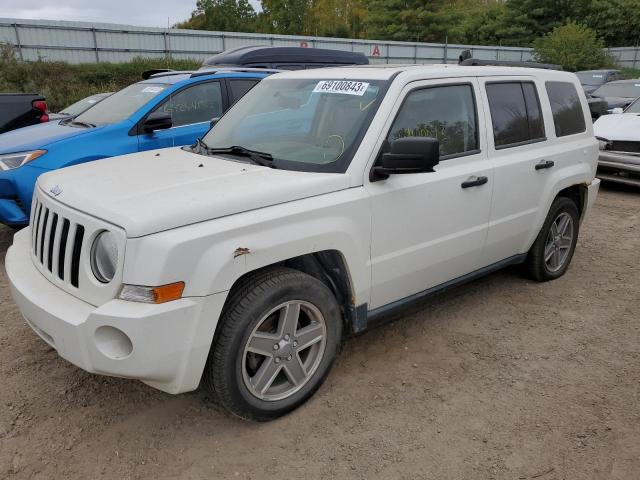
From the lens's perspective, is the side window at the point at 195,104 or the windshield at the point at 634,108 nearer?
the side window at the point at 195,104

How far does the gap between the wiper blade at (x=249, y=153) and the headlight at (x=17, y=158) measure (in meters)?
2.61

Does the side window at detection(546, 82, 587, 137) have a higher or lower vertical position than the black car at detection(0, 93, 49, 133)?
higher

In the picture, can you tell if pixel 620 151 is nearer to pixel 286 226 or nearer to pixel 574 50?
pixel 286 226

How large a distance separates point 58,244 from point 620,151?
26.4 ft

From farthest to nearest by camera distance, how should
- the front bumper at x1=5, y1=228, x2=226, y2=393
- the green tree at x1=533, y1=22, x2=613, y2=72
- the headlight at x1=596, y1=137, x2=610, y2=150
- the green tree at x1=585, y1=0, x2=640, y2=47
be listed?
the green tree at x1=585, y1=0, x2=640, y2=47 → the green tree at x1=533, y1=22, x2=613, y2=72 → the headlight at x1=596, y1=137, x2=610, y2=150 → the front bumper at x1=5, y1=228, x2=226, y2=393

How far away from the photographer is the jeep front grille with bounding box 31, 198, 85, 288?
2727 millimetres

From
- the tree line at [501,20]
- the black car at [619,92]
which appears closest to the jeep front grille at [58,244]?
the black car at [619,92]

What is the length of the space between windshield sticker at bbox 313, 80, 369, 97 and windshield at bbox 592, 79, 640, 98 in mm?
12103

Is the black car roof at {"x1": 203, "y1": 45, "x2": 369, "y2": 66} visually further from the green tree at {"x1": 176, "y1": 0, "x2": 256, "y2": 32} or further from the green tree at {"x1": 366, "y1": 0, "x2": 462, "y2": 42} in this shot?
the green tree at {"x1": 176, "y1": 0, "x2": 256, "y2": 32}

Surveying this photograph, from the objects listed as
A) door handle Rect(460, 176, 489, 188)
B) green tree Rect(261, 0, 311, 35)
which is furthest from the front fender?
green tree Rect(261, 0, 311, 35)

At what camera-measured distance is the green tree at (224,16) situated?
53656mm

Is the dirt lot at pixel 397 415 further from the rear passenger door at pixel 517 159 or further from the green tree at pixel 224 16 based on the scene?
the green tree at pixel 224 16

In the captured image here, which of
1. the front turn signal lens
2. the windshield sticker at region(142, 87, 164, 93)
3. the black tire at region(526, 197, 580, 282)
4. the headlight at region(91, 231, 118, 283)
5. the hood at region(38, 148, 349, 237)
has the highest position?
the windshield sticker at region(142, 87, 164, 93)

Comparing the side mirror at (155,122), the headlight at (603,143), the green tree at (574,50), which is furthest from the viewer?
the green tree at (574,50)
